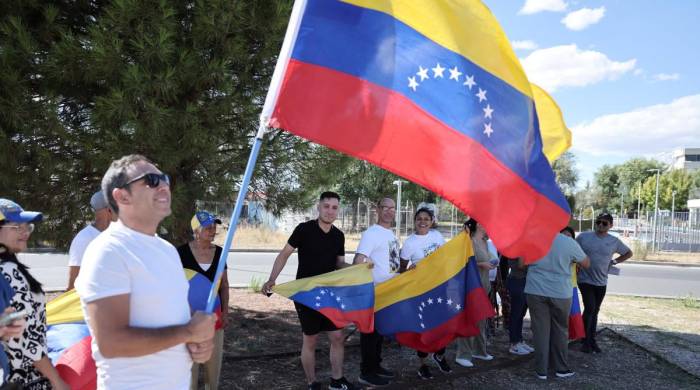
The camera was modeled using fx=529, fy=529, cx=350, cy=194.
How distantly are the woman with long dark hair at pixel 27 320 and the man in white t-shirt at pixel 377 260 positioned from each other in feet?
10.1

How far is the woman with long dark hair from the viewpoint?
9.12 ft

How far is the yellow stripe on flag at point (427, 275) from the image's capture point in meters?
5.70

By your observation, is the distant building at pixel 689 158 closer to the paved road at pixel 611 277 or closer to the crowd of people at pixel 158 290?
the paved road at pixel 611 277

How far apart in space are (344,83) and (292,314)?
6232 millimetres

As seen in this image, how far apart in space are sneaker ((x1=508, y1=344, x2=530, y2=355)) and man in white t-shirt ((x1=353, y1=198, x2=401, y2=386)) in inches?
83.9

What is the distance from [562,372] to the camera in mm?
6102

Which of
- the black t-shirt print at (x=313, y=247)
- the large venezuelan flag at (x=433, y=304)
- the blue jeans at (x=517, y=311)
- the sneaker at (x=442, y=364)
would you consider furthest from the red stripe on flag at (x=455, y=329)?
the blue jeans at (x=517, y=311)

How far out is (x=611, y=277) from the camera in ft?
51.7

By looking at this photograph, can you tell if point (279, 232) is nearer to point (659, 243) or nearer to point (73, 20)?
point (659, 243)

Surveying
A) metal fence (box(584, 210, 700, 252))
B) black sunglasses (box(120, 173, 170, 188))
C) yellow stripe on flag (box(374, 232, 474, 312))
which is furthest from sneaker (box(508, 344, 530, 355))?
metal fence (box(584, 210, 700, 252))

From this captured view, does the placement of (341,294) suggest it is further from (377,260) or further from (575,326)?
(575,326)

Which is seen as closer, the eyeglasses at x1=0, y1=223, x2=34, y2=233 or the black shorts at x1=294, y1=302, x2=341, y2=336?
the eyeglasses at x1=0, y1=223, x2=34, y2=233

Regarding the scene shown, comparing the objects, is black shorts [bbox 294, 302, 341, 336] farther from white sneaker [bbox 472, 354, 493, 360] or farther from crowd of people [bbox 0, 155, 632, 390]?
white sneaker [bbox 472, 354, 493, 360]

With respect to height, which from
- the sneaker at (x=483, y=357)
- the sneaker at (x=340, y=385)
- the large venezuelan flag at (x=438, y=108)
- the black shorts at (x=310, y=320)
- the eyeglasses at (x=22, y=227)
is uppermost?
the large venezuelan flag at (x=438, y=108)
